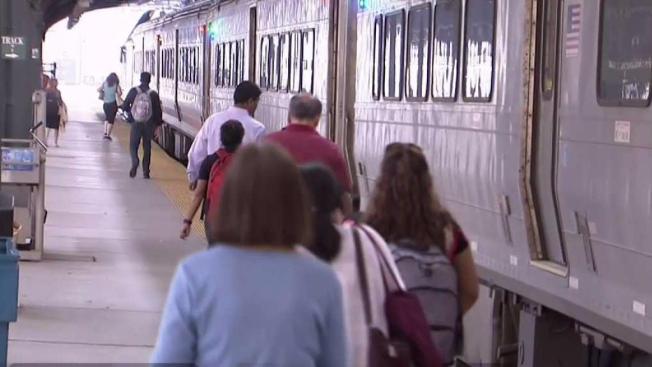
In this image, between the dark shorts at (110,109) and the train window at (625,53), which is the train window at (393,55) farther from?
the dark shorts at (110,109)

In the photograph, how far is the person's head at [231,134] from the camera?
31.7 ft

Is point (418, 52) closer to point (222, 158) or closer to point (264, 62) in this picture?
point (222, 158)

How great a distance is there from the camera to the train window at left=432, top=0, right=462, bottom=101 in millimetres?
9977

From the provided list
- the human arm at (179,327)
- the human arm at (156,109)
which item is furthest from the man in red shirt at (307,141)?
the human arm at (156,109)

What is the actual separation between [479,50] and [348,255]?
484 cm

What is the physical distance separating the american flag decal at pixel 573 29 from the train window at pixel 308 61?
27.4 feet

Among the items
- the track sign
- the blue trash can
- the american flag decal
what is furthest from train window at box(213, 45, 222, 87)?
the american flag decal

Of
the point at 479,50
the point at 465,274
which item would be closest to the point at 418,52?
the point at 479,50

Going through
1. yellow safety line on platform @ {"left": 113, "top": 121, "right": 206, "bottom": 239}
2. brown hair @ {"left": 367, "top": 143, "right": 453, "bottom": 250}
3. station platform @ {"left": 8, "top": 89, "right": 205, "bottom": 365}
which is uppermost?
brown hair @ {"left": 367, "top": 143, "right": 453, "bottom": 250}

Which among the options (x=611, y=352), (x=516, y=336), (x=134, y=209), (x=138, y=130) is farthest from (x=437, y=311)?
(x=138, y=130)

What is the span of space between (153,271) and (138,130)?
936cm

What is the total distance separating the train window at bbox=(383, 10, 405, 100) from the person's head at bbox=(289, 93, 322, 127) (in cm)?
313

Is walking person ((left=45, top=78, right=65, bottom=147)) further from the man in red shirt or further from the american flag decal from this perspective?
the american flag decal

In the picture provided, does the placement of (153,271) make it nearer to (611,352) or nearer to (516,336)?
(516,336)
